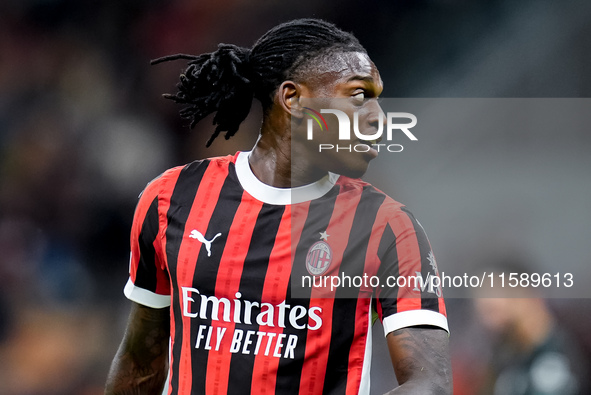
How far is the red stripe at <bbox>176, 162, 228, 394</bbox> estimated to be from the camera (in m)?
2.17

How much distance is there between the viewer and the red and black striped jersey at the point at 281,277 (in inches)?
80.4

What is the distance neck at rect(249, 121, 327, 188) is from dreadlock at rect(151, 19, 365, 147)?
12 cm

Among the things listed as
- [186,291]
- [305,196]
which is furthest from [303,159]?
[186,291]

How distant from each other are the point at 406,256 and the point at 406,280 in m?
0.07

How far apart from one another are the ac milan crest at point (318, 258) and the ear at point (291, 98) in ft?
1.37

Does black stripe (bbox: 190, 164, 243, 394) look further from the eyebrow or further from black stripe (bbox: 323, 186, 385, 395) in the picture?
the eyebrow

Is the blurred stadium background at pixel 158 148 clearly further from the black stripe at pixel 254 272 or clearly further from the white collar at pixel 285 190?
the black stripe at pixel 254 272

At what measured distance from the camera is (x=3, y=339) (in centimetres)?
449

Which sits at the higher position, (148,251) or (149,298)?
(148,251)

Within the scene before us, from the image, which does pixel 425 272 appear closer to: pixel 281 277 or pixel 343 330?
pixel 343 330

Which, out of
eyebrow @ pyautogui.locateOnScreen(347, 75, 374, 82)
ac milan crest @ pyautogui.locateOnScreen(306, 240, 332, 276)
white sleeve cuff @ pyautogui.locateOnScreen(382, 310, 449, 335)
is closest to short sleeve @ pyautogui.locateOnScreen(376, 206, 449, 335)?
white sleeve cuff @ pyautogui.locateOnScreen(382, 310, 449, 335)

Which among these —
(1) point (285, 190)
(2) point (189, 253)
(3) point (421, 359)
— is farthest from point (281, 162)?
(3) point (421, 359)

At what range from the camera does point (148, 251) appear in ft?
7.64

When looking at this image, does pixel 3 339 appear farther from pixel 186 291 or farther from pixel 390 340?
pixel 390 340
